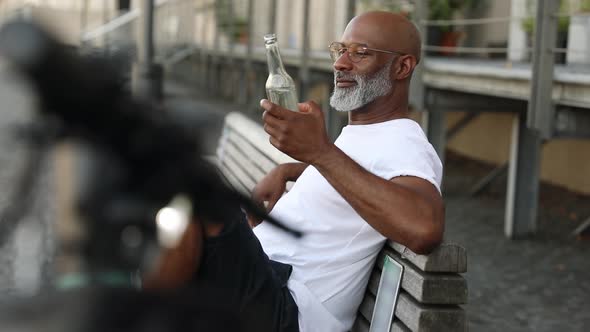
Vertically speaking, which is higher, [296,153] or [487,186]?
[296,153]

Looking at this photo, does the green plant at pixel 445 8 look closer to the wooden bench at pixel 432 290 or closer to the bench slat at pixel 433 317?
the wooden bench at pixel 432 290

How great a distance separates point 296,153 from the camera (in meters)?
2.21

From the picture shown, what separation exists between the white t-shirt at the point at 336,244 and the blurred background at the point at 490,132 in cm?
39

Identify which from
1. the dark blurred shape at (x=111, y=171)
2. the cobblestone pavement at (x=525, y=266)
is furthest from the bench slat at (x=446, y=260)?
the cobblestone pavement at (x=525, y=266)

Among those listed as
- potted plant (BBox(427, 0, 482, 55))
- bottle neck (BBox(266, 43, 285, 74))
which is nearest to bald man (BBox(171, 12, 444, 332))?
bottle neck (BBox(266, 43, 285, 74))

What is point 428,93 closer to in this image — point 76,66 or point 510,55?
point 510,55

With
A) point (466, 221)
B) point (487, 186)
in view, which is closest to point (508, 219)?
point (466, 221)

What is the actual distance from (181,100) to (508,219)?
5825mm

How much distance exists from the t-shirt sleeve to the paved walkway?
140 cm

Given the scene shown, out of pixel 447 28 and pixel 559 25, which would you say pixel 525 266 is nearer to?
pixel 559 25

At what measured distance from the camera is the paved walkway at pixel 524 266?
4.60m

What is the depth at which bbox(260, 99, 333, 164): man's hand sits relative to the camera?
6.96ft

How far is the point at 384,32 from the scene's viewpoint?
285 cm

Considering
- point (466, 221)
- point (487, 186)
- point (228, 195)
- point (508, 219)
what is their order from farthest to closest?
point (487, 186), point (466, 221), point (508, 219), point (228, 195)
